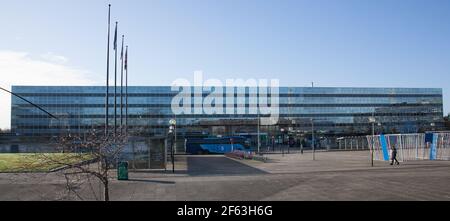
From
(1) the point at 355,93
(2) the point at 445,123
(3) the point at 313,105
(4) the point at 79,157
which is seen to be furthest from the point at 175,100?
(4) the point at 79,157

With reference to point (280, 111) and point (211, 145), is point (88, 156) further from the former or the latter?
point (280, 111)

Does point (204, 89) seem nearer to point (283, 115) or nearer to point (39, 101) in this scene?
point (283, 115)

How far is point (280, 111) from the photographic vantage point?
108 meters

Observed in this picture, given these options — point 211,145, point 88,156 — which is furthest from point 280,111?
point 88,156

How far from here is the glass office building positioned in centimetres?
9969

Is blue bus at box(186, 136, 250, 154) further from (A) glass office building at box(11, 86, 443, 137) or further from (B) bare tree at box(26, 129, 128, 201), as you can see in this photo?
(B) bare tree at box(26, 129, 128, 201)

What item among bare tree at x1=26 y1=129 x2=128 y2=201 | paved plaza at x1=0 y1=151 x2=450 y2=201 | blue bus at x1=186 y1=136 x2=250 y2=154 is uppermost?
bare tree at x1=26 y1=129 x2=128 y2=201

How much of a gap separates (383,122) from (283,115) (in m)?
27.9

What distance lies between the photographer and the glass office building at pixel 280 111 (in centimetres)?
9969

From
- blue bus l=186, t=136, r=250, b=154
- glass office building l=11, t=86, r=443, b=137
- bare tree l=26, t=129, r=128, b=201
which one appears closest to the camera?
bare tree l=26, t=129, r=128, b=201

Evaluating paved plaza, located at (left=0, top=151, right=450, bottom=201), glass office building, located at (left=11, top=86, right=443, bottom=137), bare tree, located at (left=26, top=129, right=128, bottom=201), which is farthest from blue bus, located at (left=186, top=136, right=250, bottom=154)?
bare tree, located at (left=26, top=129, right=128, bottom=201)

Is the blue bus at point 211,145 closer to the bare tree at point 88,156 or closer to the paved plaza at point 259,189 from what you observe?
the paved plaza at point 259,189

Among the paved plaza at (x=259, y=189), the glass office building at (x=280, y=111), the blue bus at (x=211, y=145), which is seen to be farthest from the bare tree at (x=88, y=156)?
the glass office building at (x=280, y=111)
